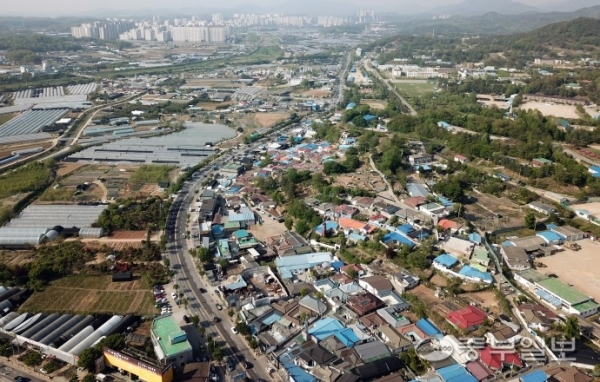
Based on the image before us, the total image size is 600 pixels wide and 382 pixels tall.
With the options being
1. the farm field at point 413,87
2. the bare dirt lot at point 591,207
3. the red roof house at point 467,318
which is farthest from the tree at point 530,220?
the farm field at point 413,87

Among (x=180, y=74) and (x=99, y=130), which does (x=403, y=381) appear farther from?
(x=180, y=74)

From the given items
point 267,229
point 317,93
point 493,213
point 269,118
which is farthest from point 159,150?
point 317,93

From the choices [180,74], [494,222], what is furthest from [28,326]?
[180,74]

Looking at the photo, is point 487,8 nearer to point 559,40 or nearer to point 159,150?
point 559,40

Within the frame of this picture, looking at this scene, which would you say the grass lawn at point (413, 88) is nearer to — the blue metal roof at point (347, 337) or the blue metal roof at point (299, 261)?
the blue metal roof at point (299, 261)

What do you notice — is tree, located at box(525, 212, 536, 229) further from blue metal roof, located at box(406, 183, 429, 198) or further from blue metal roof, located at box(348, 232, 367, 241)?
blue metal roof, located at box(348, 232, 367, 241)

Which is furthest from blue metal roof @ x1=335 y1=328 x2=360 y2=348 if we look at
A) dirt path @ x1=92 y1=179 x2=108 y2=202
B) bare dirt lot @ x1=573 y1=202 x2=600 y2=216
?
dirt path @ x1=92 y1=179 x2=108 y2=202
